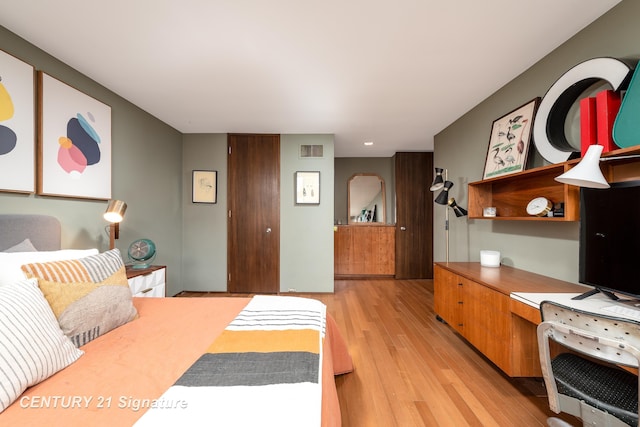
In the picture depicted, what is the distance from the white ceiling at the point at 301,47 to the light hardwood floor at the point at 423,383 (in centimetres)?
255

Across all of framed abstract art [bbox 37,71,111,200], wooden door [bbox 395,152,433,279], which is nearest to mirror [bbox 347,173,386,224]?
wooden door [bbox 395,152,433,279]

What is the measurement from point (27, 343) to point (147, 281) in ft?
5.52

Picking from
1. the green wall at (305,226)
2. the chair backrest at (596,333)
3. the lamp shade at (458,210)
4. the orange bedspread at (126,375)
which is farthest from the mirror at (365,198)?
the chair backrest at (596,333)

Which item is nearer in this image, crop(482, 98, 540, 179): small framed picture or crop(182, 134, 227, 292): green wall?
crop(482, 98, 540, 179): small framed picture

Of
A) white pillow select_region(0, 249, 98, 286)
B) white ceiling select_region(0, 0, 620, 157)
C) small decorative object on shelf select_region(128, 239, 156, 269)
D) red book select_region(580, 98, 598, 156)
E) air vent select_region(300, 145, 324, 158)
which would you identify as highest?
white ceiling select_region(0, 0, 620, 157)

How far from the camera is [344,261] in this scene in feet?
17.5

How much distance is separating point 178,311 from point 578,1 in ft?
10.4

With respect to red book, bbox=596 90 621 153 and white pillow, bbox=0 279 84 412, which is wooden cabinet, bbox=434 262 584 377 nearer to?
red book, bbox=596 90 621 153

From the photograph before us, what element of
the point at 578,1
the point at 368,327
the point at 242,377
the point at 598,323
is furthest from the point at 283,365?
the point at 578,1

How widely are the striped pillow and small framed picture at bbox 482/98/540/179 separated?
310cm

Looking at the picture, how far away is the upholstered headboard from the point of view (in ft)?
5.60

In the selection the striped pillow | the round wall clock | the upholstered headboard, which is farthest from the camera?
the round wall clock

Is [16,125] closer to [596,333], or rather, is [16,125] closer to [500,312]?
[596,333]

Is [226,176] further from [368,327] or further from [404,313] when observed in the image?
[404,313]
